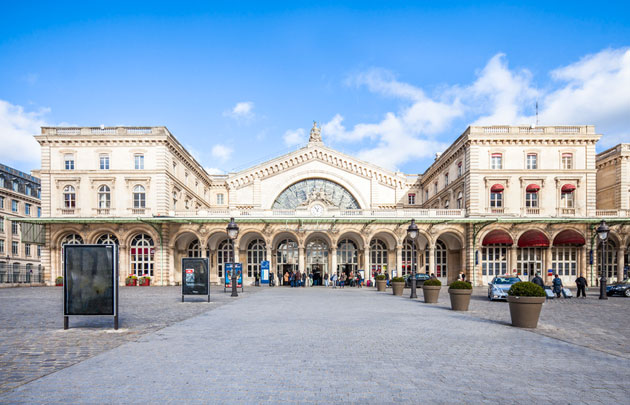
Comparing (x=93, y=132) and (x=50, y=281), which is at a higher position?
(x=93, y=132)

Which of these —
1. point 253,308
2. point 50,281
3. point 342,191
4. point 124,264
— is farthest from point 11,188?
point 253,308

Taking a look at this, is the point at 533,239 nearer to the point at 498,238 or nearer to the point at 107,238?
the point at 498,238

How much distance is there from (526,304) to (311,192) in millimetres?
37656

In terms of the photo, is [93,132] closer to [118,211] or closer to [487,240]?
[118,211]

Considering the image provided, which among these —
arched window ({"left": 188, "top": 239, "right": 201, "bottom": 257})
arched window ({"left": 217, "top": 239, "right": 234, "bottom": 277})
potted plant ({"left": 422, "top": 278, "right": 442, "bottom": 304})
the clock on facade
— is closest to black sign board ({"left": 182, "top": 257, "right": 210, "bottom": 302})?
potted plant ({"left": 422, "top": 278, "right": 442, "bottom": 304})

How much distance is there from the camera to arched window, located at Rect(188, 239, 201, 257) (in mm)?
42344

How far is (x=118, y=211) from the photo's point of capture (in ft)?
127

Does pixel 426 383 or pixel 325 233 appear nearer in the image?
pixel 426 383

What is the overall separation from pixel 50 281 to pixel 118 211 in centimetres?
881

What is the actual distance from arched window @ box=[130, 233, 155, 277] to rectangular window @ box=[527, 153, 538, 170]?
36.1 m

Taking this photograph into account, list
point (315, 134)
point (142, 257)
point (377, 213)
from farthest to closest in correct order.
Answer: point (315, 134), point (377, 213), point (142, 257)

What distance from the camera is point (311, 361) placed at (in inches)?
307

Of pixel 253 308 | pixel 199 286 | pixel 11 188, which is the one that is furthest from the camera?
pixel 11 188

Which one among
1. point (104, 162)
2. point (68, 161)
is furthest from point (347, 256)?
point (68, 161)
